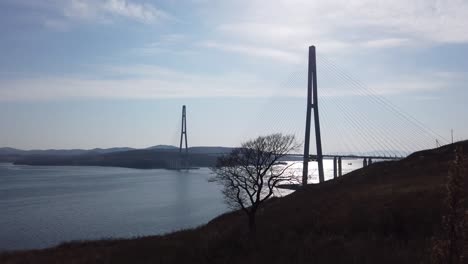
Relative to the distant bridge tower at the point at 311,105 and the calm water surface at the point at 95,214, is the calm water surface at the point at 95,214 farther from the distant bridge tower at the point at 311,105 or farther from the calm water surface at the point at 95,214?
the distant bridge tower at the point at 311,105

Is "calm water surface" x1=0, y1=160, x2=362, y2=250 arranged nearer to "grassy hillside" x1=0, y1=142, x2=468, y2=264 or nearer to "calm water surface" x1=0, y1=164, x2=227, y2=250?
"calm water surface" x1=0, y1=164, x2=227, y2=250

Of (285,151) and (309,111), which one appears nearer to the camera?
(285,151)

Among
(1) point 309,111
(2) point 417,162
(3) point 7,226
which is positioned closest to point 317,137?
(1) point 309,111

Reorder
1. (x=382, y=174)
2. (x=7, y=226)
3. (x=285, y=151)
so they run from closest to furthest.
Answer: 1. (x=285, y=151)
2. (x=382, y=174)
3. (x=7, y=226)

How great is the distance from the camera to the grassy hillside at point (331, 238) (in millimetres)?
6734

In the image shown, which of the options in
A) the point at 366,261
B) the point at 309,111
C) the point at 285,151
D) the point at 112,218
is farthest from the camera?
the point at 309,111

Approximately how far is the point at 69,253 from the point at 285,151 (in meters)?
10.8

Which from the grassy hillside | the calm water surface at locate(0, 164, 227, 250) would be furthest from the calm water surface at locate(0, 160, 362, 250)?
the grassy hillside

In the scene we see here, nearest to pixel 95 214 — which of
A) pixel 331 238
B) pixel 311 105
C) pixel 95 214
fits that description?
pixel 95 214

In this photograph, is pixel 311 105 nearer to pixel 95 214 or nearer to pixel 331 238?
pixel 95 214

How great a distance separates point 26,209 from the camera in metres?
38.0

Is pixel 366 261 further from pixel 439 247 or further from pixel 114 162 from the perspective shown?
pixel 114 162

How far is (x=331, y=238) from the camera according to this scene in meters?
8.52

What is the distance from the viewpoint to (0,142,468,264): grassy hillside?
265 inches
